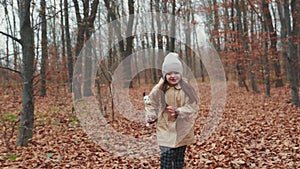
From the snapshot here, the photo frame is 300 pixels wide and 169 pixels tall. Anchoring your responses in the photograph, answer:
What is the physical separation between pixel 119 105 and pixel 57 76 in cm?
248

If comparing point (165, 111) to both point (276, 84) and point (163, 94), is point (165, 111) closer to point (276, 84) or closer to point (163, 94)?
point (163, 94)

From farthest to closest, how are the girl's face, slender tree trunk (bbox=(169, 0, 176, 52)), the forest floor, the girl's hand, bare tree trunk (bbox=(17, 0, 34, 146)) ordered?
slender tree trunk (bbox=(169, 0, 176, 52)) < bare tree trunk (bbox=(17, 0, 34, 146)) < the forest floor < the girl's face < the girl's hand

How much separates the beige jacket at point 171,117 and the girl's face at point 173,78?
6 cm

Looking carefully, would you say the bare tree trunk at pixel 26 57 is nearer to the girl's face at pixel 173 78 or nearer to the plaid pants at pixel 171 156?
the plaid pants at pixel 171 156

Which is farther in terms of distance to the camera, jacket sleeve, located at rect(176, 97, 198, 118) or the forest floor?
the forest floor

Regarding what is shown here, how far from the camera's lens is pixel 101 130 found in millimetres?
6824

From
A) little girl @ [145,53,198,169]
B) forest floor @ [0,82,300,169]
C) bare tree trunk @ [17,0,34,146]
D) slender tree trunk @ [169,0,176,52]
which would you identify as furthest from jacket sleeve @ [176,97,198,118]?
slender tree trunk @ [169,0,176,52]

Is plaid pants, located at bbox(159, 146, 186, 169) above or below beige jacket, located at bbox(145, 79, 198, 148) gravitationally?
below

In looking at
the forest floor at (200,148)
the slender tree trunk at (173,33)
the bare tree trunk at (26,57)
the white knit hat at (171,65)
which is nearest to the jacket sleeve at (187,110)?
the white knit hat at (171,65)

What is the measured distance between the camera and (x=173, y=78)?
2.87 meters

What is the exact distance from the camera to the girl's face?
2869mm

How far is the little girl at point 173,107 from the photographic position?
9.31 feet

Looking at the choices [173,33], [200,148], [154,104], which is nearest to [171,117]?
[154,104]

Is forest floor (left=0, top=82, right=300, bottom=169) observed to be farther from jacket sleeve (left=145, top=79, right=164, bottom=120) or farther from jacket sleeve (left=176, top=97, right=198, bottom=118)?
jacket sleeve (left=145, top=79, right=164, bottom=120)
